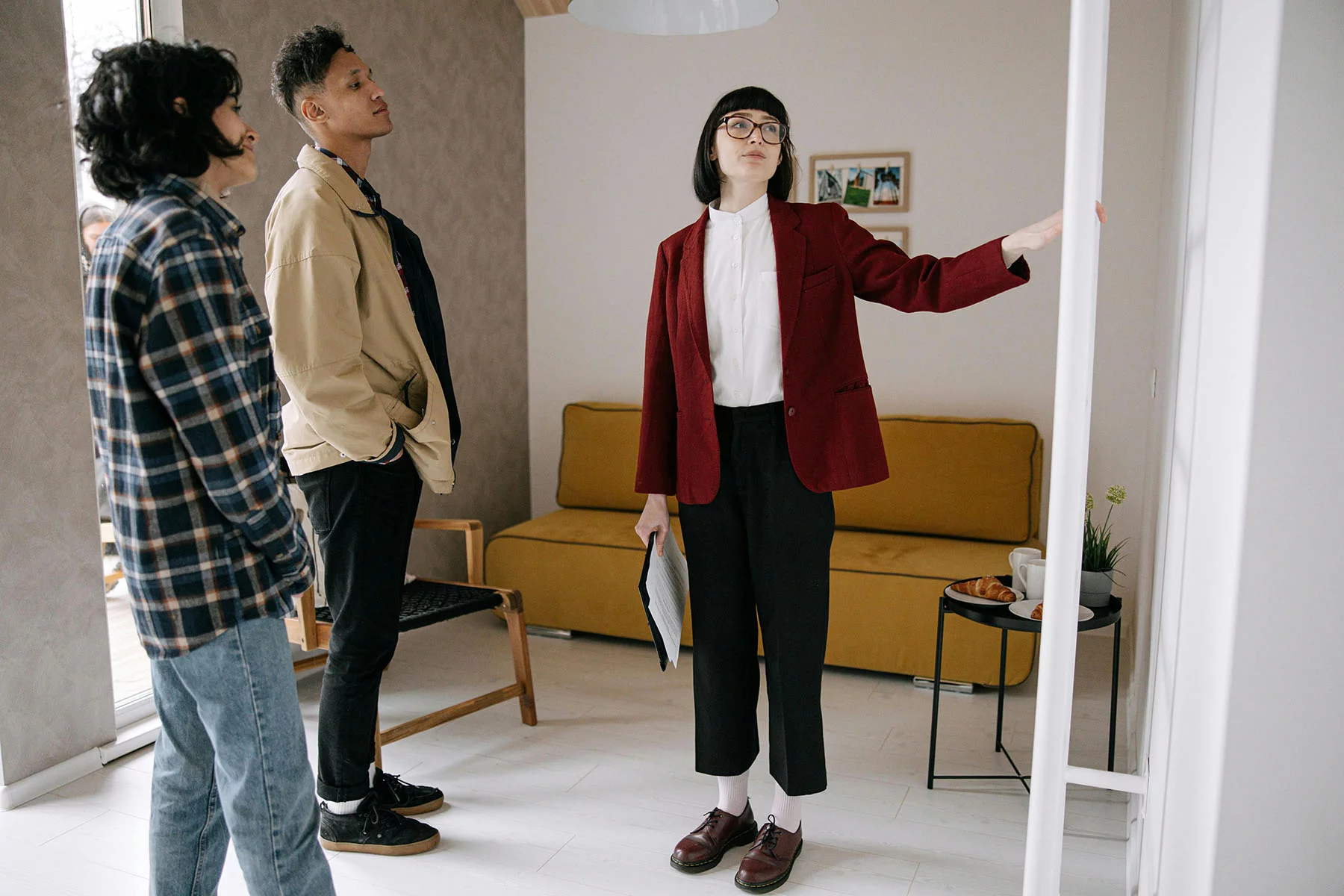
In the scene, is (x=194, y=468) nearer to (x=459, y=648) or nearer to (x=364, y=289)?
(x=364, y=289)

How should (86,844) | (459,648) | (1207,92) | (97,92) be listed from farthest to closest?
(459,648), (86,844), (1207,92), (97,92)

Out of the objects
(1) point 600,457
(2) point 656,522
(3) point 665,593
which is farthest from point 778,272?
(1) point 600,457

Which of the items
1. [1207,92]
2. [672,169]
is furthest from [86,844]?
[672,169]

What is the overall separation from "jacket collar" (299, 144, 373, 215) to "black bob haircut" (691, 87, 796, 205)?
2.34 feet

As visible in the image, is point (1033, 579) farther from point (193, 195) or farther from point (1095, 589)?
point (193, 195)

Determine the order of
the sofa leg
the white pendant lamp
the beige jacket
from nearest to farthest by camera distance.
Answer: the white pendant lamp, the beige jacket, the sofa leg

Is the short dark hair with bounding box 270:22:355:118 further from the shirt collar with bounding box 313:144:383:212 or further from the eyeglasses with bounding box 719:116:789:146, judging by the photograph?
the eyeglasses with bounding box 719:116:789:146

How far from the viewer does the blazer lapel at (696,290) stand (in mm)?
1997

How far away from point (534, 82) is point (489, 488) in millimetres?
1889

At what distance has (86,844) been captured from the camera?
7.23 feet

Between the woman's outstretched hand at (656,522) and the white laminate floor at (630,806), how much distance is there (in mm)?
726

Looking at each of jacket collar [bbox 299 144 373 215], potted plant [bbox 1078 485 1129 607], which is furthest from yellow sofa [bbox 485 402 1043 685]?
jacket collar [bbox 299 144 373 215]

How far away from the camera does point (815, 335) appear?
195cm

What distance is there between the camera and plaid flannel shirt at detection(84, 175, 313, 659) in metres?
1.24
